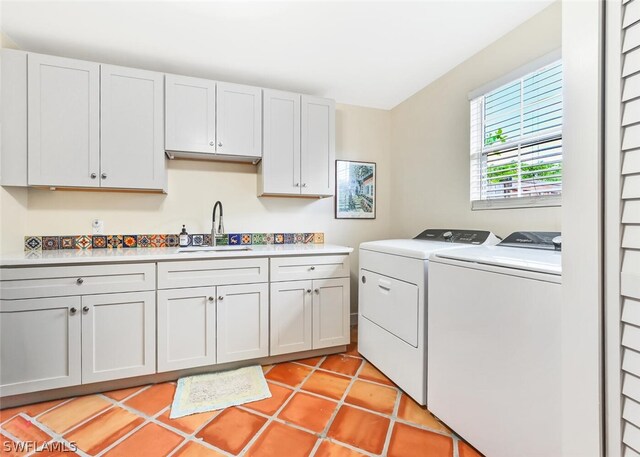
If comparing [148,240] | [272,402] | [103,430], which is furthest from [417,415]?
[148,240]

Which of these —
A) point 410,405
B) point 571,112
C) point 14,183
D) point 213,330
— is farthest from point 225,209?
point 571,112

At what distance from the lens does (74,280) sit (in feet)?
5.86

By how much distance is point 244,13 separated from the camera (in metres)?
1.77

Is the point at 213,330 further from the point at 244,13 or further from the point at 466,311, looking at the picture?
the point at 244,13

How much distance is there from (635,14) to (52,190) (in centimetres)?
316

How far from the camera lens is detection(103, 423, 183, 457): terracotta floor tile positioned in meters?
1.39

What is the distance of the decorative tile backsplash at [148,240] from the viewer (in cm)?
223

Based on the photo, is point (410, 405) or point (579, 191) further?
point (410, 405)

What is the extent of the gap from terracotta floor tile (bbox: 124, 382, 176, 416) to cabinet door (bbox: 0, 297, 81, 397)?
39 centimetres

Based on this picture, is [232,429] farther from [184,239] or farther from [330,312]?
[184,239]

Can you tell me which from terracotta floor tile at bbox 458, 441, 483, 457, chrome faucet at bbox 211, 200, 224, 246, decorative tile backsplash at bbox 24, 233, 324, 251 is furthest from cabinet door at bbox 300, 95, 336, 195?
terracotta floor tile at bbox 458, 441, 483, 457

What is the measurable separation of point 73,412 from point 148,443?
62cm

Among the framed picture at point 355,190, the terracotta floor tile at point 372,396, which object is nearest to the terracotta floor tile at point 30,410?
the terracotta floor tile at point 372,396

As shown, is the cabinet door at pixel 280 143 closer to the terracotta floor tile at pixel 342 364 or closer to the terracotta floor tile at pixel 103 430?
the terracotta floor tile at pixel 342 364
